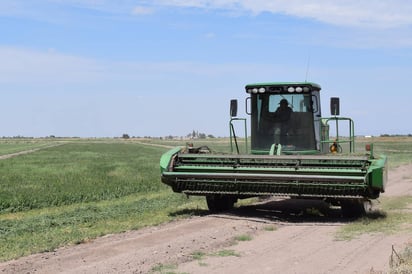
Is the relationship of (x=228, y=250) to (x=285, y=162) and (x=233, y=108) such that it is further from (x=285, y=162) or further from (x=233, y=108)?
(x=233, y=108)

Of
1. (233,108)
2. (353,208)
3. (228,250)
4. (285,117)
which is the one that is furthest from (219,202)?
(228,250)

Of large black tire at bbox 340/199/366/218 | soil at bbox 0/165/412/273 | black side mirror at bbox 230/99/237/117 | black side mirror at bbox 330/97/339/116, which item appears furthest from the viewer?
black side mirror at bbox 230/99/237/117

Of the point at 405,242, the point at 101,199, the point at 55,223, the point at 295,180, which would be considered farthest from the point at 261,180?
the point at 101,199

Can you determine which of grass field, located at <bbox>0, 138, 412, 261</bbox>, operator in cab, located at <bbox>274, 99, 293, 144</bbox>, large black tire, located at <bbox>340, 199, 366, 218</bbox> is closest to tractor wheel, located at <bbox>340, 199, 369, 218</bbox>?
large black tire, located at <bbox>340, 199, 366, 218</bbox>

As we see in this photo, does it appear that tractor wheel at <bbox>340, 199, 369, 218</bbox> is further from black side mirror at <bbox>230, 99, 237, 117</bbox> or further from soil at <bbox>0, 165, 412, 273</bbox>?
black side mirror at <bbox>230, 99, 237, 117</bbox>

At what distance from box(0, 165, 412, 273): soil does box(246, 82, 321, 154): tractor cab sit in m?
2.01

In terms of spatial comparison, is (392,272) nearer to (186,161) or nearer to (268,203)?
(186,161)

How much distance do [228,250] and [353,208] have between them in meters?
3.96

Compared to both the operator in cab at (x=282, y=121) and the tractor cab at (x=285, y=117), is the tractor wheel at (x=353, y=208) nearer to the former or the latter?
the tractor cab at (x=285, y=117)

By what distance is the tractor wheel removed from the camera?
10969 millimetres

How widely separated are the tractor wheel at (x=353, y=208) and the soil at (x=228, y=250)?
0.78 ft

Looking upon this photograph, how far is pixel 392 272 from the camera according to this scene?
618 centimetres

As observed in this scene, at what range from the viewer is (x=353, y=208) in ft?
36.4

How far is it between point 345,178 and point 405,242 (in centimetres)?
188
